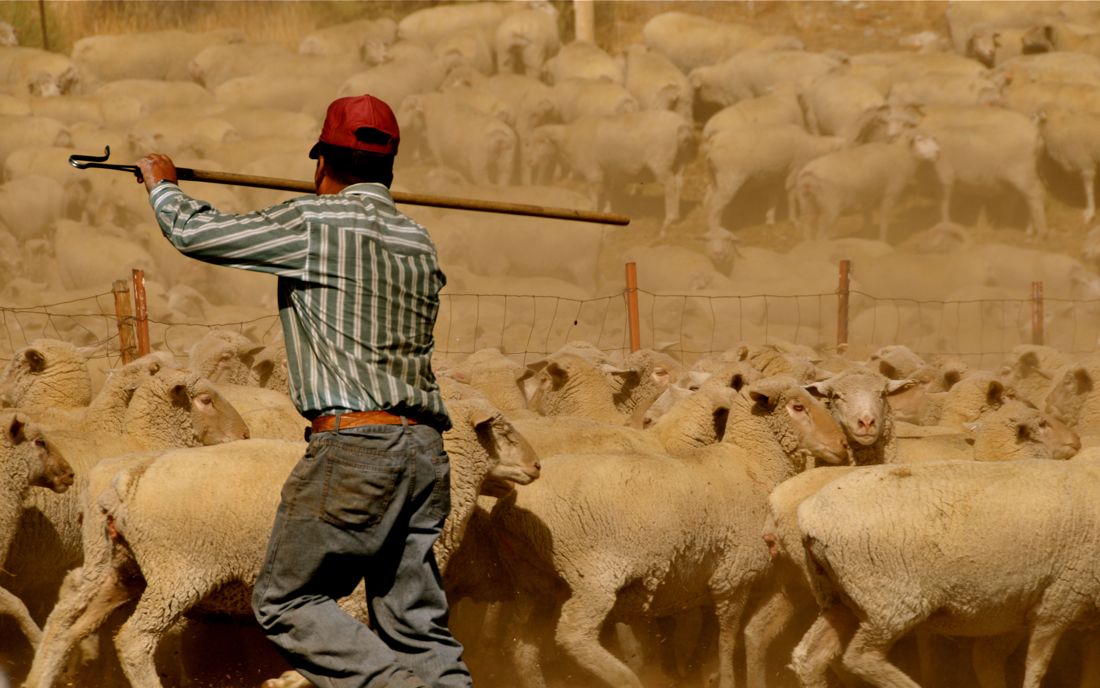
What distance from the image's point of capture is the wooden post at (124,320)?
1064 centimetres

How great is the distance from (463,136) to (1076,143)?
8563 millimetres

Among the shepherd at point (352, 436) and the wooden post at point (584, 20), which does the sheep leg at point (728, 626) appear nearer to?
the shepherd at point (352, 436)

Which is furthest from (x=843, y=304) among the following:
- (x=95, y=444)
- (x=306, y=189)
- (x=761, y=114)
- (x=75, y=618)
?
(x=761, y=114)

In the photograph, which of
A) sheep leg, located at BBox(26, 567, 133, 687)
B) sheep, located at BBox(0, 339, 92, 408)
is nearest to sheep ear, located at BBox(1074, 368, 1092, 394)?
sheep, located at BBox(0, 339, 92, 408)

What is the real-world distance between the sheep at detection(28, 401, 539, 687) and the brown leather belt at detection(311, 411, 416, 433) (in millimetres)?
2099

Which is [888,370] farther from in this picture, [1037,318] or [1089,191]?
[1089,191]

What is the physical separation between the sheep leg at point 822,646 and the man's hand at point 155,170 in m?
3.44

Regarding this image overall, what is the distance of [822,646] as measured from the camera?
21.9 ft

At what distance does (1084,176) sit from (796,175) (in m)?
3.64

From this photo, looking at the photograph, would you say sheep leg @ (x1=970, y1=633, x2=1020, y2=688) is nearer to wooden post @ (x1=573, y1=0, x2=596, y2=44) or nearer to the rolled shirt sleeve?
the rolled shirt sleeve

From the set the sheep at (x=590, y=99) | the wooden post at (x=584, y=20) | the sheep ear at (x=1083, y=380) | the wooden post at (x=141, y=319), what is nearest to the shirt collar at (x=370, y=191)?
the wooden post at (x=141, y=319)

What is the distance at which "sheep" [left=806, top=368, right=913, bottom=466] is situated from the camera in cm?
794

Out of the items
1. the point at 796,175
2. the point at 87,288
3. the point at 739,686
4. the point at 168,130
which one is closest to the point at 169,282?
the point at 87,288

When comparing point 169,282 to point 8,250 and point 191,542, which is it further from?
point 191,542
